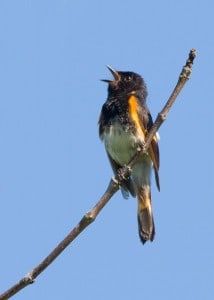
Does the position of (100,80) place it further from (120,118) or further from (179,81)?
(179,81)

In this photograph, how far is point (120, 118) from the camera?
6223 mm

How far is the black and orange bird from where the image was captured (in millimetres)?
6141

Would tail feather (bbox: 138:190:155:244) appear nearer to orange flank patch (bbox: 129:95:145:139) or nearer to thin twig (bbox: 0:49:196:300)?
orange flank patch (bbox: 129:95:145:139)

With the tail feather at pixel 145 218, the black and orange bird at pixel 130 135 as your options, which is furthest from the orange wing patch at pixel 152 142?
the tail feather at pixel 145 218

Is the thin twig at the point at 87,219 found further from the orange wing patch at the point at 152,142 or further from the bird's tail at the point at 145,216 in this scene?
the orange wing patch at the point at 152,142

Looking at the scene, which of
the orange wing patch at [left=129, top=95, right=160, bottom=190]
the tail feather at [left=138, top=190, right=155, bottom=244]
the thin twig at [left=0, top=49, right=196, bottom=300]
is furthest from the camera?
the orange wing patch at [left=129, top=95, right=160, bottom=190]

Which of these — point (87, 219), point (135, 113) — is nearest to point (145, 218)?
point (135, 113)

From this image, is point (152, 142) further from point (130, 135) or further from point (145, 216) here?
point (145, 216)

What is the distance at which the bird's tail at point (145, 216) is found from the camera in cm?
566

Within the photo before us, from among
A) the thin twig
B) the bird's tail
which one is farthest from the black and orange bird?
the thin twig

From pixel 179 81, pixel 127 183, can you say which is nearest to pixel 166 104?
pixel 179 81

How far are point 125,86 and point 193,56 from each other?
13.0 ft

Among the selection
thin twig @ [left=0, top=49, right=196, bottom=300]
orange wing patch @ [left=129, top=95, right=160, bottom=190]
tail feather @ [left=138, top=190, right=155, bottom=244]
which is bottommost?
thin twig @ [left=0, top=49, right=196, bottom=300]

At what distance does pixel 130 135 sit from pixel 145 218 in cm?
78
